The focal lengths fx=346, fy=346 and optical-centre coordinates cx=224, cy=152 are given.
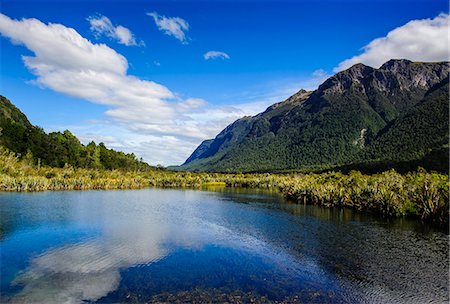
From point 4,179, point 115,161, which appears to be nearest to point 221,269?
point 4,179

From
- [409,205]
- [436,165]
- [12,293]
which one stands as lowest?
[12,293]

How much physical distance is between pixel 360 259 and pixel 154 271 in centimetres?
1674

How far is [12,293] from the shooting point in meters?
19.0

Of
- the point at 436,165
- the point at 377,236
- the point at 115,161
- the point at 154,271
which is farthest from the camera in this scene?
the point at 115,161

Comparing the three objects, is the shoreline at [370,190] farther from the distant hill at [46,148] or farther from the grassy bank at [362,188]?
the distant hill at [46,148]

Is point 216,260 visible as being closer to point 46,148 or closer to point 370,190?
point 370,190

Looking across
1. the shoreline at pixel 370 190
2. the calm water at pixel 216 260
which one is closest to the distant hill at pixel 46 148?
the shoreline at pixel 370 190

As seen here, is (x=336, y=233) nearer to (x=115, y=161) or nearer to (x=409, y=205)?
(x=409, y=205)

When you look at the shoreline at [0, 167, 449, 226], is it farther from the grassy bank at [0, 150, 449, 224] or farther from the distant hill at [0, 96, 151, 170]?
the distant hill at [0, 96, 151, 170]

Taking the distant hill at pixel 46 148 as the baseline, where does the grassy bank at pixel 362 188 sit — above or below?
below

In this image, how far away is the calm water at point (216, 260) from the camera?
2031cm

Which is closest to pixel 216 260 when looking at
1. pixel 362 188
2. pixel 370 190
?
pixel 370 190

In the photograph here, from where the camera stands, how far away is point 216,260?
91.0ft

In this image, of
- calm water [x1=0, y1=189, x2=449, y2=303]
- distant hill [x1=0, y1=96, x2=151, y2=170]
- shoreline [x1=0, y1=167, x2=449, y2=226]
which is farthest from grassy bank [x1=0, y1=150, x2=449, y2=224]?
distant hill [x1=0, y1=96, x2=151, y2=170]
